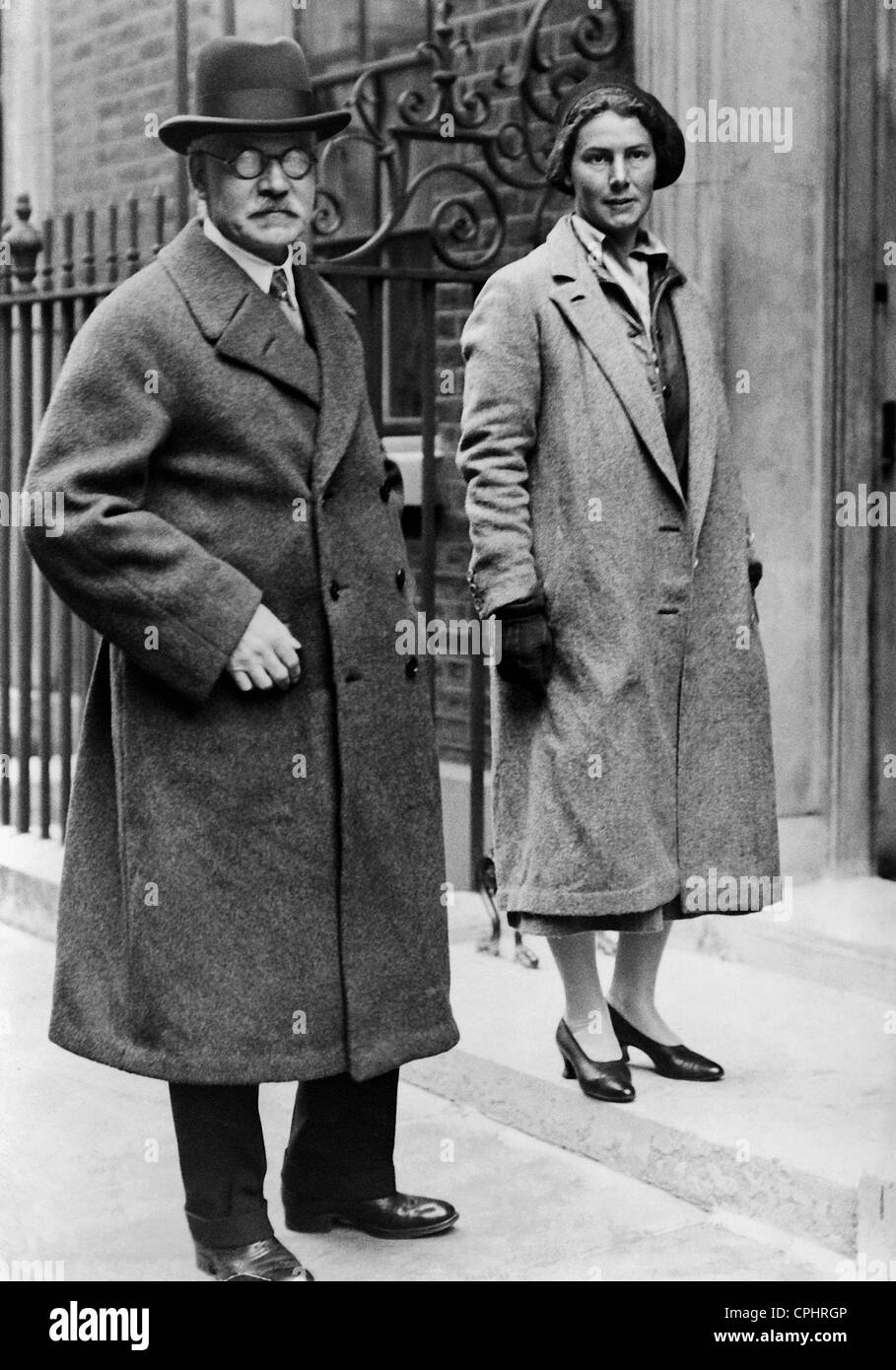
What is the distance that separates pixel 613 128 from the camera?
464cm

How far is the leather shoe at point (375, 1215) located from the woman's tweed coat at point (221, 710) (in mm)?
429

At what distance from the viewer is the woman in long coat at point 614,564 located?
15.3 feet

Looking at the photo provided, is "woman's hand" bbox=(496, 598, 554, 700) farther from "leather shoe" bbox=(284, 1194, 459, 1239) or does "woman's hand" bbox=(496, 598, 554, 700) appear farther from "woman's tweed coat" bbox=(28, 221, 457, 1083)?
"leather shoe" bbox=(284, 1194, 459, 1239)

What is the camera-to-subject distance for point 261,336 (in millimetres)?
3822

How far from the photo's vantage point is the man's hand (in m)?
3.73

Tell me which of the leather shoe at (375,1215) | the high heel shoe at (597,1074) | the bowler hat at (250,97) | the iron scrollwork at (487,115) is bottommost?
the leather shoe at (375,1215)

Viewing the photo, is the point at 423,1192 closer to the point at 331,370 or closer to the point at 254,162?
the point at 331,370

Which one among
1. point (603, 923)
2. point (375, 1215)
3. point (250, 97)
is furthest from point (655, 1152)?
point (250, 97)

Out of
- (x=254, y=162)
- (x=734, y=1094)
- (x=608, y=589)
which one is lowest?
(x=734, y=1094)

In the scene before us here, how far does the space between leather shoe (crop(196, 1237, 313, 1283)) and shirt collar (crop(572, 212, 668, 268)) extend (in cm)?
218

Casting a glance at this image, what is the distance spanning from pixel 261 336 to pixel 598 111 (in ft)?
3.98

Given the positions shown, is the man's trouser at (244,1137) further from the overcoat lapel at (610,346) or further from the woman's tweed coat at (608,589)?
the overcoat lapel at (610,346)

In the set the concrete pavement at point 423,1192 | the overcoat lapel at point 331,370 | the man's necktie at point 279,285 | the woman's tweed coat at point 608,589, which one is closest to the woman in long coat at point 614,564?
the woman's tweed coat at point 608,589

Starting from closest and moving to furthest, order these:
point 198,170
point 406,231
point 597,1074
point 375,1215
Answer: point 198,170
point 375,1215
point 597,1074
point 406,231
